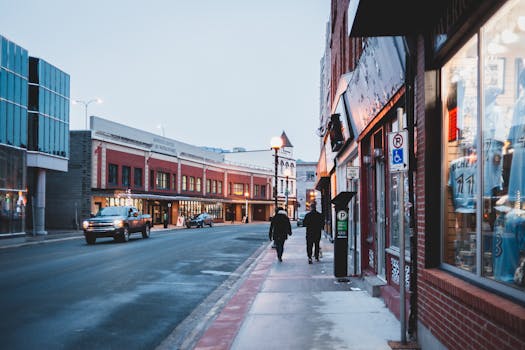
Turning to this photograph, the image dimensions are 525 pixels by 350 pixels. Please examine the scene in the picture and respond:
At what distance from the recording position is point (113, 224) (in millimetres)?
26141

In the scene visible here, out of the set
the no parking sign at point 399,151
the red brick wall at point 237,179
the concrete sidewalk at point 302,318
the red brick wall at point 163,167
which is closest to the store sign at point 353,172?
the concrete sidewalk at point 302,318

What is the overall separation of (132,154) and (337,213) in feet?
136

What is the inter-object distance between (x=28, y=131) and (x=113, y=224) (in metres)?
15.4

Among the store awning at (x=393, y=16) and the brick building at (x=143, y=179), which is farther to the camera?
the brick building at (x=143, y=179)

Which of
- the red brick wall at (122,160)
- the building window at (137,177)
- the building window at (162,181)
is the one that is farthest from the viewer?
the building window at (162,181)

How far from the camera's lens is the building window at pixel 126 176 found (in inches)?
1957

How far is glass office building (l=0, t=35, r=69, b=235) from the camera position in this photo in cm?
2914

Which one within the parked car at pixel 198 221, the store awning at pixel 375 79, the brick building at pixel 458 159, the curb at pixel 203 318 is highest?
the store awning at pixel 375 79

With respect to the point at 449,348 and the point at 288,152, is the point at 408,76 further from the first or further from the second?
the point at 288,152

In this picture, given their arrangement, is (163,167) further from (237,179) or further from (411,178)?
(411,178)

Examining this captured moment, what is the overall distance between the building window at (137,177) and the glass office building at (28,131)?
10.9m

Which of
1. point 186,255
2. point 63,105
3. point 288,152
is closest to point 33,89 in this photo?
point 63,105

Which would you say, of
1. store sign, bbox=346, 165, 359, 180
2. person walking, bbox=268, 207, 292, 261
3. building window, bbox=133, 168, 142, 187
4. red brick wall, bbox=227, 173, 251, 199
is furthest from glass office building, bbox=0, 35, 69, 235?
red brick wall, bbox=227, 173, 251, 199

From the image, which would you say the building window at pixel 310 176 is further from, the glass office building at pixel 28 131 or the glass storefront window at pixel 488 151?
the glass storefront window at pixel 488 151
